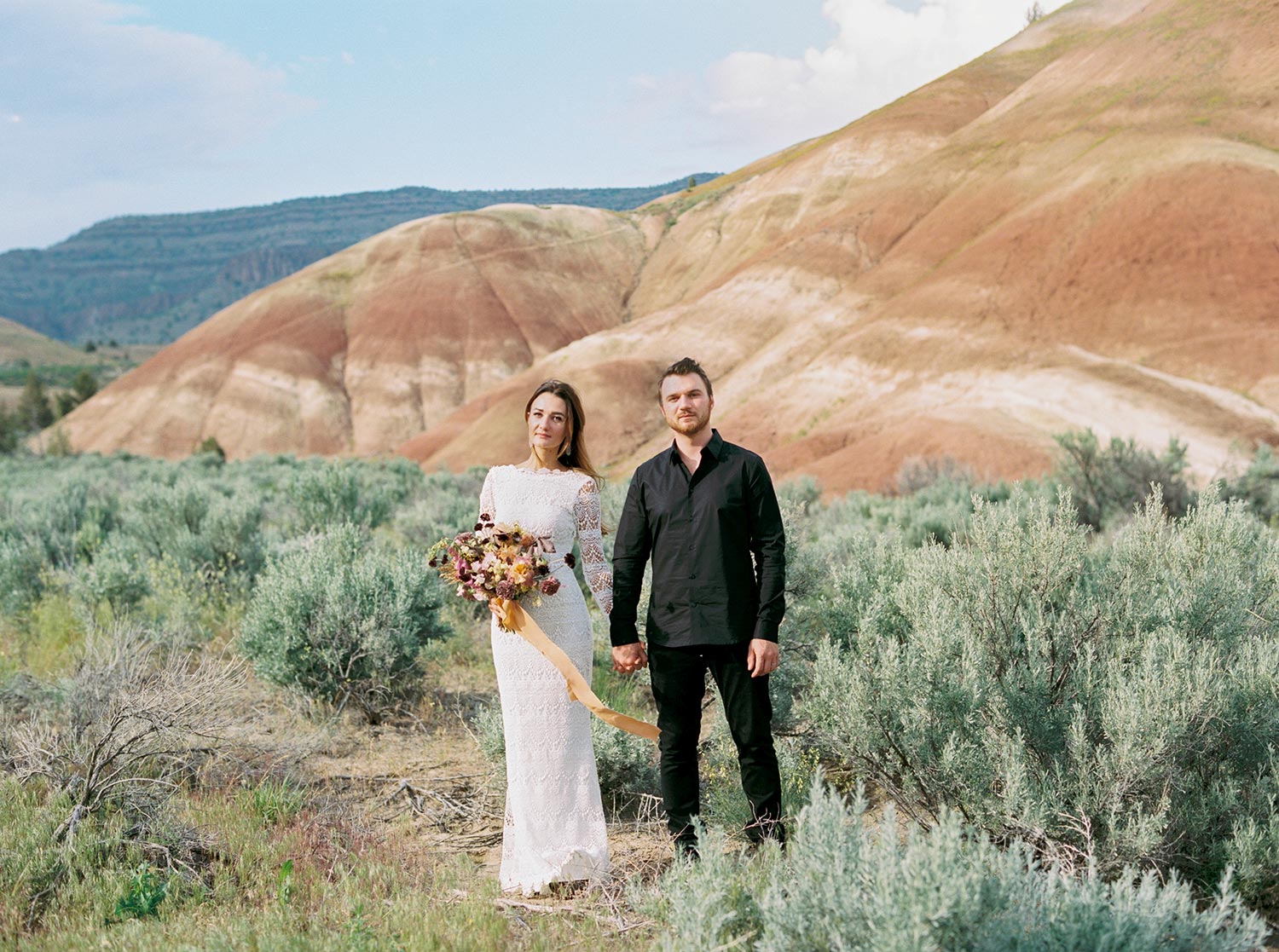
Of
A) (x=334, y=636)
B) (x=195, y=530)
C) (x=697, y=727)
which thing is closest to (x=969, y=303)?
(x=195, y=530)

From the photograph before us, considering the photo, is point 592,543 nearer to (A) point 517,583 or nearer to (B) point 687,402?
(A) point 517,583

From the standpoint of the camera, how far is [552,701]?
12.6ft

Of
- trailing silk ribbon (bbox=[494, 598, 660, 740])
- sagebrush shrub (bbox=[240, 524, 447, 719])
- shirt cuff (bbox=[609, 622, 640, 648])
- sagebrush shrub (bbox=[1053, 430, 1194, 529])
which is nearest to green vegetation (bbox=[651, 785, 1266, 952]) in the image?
trailing silk ribbon (bbox=[494, 598, 660, 740])

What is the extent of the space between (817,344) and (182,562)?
29563 mm

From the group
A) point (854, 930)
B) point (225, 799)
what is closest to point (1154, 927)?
point (854, 930)

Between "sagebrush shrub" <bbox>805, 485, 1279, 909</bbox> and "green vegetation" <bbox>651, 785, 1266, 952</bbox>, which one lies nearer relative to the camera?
"green vegetation" <bbox>651, 785, 1266, 952</bbox>

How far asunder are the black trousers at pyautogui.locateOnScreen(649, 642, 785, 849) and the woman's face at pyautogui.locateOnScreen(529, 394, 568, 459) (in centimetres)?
97

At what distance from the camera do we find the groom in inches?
147

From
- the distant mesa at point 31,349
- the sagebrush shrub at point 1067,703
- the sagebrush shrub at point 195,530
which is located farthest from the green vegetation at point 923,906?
the distant mesa at point 31,349

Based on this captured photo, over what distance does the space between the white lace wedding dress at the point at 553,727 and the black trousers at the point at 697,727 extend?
0.31m

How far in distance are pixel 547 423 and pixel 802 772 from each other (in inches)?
83.8

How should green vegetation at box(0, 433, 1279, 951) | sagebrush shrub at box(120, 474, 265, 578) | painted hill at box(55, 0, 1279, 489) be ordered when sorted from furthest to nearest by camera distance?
painted hill at box(55, 0, 1279, 489) < sagebrush shrub at box(120, 474, 265, 578) < green vegetation at box(0, 433, 1279, 951)

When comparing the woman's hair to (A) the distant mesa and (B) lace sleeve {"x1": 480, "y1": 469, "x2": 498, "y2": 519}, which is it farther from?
(A) the distant mesa

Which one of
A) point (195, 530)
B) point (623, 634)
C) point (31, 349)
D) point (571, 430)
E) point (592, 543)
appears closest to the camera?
point (623, 634)
